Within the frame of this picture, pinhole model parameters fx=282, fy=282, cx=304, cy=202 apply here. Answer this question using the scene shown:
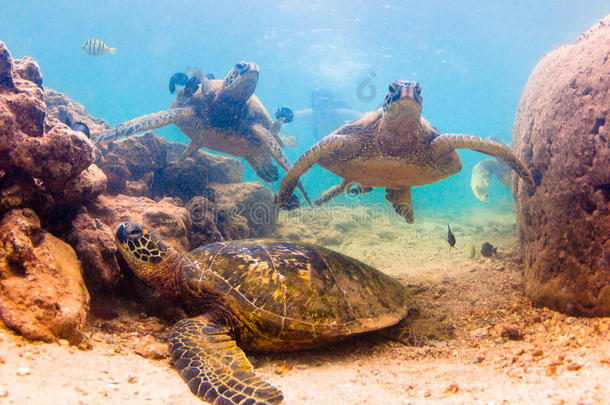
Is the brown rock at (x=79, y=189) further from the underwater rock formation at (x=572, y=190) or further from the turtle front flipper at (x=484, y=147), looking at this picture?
the underwater rock formation at (x=572, y=190)

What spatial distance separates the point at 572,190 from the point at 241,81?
6.72 m

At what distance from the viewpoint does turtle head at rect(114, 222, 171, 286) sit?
292 cm

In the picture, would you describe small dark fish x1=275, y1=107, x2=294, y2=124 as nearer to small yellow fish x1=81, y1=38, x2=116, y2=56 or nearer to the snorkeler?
small yellow fish x1=81, y1=38, x2=116, y2=56

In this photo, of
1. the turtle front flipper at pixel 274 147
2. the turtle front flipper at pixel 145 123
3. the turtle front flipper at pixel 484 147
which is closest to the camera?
the turtle front flipper at pixel 484 147

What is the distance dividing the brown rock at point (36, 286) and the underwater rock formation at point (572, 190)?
14.1 feet

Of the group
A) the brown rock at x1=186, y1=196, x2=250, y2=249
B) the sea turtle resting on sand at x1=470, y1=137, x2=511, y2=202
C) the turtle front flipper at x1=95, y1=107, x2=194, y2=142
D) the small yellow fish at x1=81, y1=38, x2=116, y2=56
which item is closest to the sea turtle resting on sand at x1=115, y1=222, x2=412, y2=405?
the brown rock at x1=186, y1=196, x2=250, y2=249

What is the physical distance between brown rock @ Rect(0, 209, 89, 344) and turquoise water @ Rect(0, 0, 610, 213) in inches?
677

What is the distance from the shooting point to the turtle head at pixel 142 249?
115 inches

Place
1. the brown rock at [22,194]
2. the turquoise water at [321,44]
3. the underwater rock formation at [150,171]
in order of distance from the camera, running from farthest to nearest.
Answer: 1. the turquoise water at [321,44]
2. the underwater rock formation at [150,171]
3. the brown rock at [22,194]

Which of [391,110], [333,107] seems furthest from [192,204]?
[333,107]

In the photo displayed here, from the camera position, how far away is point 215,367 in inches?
85.5

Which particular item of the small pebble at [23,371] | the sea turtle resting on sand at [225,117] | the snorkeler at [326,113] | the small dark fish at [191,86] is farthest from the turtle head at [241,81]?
the snorkeler at [326,113]

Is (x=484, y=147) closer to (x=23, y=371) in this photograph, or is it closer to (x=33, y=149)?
(x=23, y=371)

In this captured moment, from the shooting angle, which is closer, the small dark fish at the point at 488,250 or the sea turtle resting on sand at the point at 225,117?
the small dark fish at the point at 488,250
